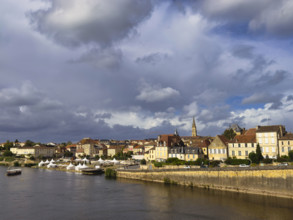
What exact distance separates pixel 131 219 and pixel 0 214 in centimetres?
1614

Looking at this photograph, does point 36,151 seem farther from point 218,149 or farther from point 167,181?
point 167,181

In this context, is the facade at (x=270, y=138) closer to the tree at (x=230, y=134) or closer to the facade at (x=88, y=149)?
the tree at (x=230, y=134)

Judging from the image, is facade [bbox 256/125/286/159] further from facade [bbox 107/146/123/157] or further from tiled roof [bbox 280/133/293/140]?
facade [bbox 107/146/123/157]

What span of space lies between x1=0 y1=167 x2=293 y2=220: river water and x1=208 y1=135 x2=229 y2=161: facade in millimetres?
20052

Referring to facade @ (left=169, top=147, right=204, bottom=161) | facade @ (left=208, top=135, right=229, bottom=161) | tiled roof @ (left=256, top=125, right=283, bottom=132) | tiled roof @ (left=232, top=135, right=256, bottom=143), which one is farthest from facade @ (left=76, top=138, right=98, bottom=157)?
tiled roof @ (left=256, top=125, right=283, bottom=132)

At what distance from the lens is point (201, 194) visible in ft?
139

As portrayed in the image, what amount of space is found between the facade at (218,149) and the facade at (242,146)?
4.43 ft

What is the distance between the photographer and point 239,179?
42312mm

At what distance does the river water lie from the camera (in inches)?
1243

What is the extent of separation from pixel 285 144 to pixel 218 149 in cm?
1481

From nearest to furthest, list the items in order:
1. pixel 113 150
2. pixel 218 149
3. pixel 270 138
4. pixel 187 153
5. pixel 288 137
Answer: pixel 288 137, pixel 270 138, pixel 218 149, pixel 187 153, pixel 113 150

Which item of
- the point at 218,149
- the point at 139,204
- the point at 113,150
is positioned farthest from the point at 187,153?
the point at 113,150

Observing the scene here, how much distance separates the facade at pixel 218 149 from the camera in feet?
211

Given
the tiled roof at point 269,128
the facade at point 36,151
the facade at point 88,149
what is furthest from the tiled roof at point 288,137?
the facade at point 36,151
